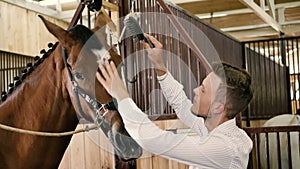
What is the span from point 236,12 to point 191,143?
7056 millimetres

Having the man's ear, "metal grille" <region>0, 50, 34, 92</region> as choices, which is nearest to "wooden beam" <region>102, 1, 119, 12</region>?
the man's ear

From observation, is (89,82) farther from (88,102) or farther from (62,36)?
(62,36)

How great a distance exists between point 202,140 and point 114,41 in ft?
5.24

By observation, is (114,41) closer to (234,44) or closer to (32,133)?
(32,133)

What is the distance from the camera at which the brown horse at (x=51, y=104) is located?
1860 millimetres

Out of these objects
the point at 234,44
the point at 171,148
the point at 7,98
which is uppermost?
the point at 234,44

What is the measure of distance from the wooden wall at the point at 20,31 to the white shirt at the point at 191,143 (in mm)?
5577

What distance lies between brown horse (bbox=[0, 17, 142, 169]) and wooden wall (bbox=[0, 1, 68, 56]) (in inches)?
198

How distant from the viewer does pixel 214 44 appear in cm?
436

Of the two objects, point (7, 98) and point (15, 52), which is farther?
point (15, 52)

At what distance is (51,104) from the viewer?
1.93 metres

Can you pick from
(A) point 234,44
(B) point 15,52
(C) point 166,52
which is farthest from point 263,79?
(B) point 15,52

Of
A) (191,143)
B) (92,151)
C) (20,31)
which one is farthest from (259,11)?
(191,143)

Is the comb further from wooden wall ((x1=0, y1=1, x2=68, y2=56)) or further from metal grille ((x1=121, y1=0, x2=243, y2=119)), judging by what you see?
wooden wall ((x1=0, y1=1, x2=68, y2=56))
